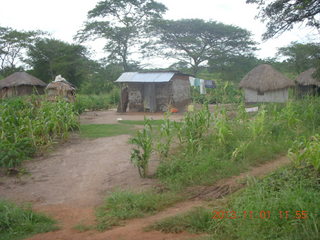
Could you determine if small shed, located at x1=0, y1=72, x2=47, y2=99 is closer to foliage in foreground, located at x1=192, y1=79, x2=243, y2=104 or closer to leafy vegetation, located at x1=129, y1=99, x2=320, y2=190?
foliage in foreground, located at x1=192, y1=79, x2=243, y2=104

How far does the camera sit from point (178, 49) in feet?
90.5

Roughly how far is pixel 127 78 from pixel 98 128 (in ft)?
22.7

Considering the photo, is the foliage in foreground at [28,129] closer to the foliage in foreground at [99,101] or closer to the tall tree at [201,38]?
the foliage in foreground at [99,101]

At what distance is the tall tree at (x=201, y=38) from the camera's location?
25.6 metres

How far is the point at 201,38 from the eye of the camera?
26.6 meters

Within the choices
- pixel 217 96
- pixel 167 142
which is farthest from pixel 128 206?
pixel 217 96

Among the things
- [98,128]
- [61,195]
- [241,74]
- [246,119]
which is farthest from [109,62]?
[61,195]

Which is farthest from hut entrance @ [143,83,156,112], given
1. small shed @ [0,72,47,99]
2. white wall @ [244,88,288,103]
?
small shed @ [0,72,47,99]

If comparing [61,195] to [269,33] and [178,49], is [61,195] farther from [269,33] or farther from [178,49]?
[178,49]

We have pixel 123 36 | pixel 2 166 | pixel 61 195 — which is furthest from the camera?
pixel 123 36

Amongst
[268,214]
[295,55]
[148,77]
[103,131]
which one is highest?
[295,55]

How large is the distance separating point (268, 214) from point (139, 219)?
1568 millimetres

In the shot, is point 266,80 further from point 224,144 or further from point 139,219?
point 139,219

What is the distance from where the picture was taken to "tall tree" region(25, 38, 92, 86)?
88.2 feet
